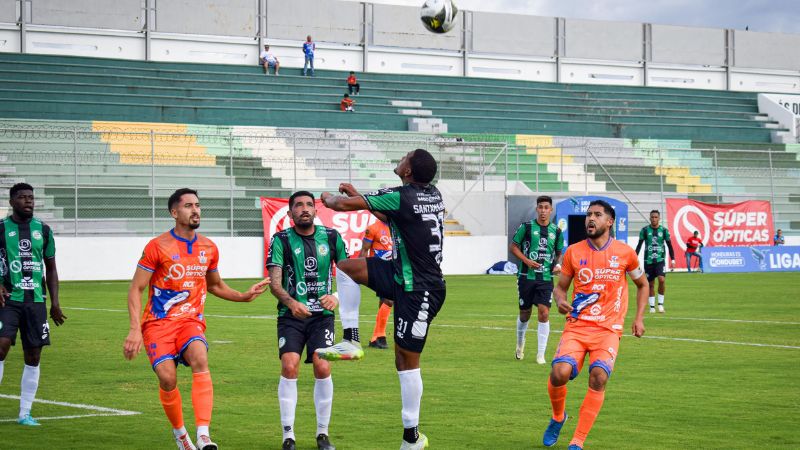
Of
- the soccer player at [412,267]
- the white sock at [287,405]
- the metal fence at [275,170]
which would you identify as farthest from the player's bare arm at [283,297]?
the metal fence at [275,170]

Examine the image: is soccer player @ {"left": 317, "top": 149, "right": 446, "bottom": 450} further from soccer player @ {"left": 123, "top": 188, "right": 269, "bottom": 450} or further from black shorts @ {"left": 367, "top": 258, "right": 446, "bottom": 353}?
soccer player @ {"left": 123, "top": 188, "right": 269, "bottom": 450}

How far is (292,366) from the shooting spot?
9883 millimetres

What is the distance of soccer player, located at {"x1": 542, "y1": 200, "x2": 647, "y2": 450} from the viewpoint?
9.84 m

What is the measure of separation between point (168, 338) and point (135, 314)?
341 millimetres

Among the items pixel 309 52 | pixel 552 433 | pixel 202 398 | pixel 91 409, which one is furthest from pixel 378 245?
pixel 309 52

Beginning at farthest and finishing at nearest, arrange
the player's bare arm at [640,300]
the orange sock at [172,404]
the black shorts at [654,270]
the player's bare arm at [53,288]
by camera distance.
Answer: the black shorts at [654,270]
the player's bare arm at [53,288]
the player's bare arm at [640,300]
the orange sock at [172,404]

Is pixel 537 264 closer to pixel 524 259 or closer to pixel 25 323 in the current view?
pixel 524 259

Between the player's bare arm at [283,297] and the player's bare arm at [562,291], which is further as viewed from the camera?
the player's bare arm at [562,291]

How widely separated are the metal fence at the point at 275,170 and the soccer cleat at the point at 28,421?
83.5ft

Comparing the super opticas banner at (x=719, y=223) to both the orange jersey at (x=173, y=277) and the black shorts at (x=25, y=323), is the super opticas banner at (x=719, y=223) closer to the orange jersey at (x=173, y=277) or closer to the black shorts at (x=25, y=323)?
the black shorts at (x=25, y=323)

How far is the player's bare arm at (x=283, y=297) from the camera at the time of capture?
981 cm

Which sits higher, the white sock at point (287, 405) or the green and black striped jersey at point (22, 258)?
the green and black striped jersey at point (22, 258)

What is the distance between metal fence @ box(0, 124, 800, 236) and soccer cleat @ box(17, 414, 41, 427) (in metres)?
25.4

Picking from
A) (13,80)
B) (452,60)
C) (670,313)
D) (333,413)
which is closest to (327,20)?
(452,60)
